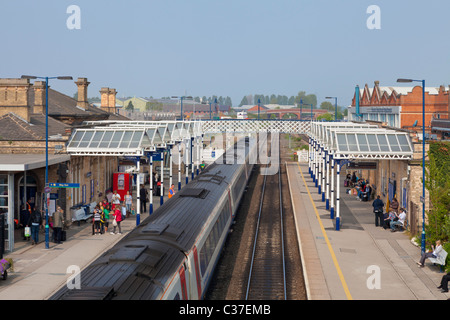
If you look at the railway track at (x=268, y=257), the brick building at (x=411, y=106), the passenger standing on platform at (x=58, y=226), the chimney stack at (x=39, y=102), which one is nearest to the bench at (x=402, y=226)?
the railway track at (x=268, y=257)

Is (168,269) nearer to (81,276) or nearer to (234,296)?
(81,276)

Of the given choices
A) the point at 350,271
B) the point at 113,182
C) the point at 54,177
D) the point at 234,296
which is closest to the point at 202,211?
the point at 234,296

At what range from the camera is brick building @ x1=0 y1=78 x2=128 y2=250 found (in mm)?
25786

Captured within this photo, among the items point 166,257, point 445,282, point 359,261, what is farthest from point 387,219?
point 166,257

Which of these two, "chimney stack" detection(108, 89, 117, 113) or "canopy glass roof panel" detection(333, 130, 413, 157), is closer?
"canopy glass roof panel" detection(333, 130, 413, 157)

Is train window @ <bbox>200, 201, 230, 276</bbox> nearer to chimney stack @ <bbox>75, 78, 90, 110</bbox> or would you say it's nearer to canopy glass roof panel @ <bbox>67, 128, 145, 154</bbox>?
canopy glass roof panel @ <bbox>67, 128, 145, 154</bbox>

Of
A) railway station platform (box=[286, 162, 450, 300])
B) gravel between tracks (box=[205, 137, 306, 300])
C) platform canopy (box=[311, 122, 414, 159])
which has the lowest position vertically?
gravel between tracks (box=[205, 137, 306, 300])

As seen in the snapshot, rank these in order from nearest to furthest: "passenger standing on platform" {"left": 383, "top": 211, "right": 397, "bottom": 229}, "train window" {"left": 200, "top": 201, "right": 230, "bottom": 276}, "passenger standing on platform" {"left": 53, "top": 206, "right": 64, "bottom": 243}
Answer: "train window" {"left": 200, "top": 201, "right": 230, "bottom": 276}
"passenger standing on platform" {"left": 53, "top": 206, "right": 64, "bottom": 243}
"passenger standing on platform" {"left": 383, "top": 211, "right": 397, "bottom": 229}

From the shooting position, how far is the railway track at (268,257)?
19391 millimetres

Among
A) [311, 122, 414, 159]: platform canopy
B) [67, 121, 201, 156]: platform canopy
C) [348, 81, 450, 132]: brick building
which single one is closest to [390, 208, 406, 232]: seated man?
[311, 122, 414, 159]: platform canopy

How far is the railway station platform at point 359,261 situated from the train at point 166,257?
3.90m

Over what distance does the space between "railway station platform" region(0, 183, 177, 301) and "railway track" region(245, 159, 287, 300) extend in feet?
21.1

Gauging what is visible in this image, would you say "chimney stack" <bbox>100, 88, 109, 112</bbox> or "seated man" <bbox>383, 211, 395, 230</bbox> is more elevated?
"chimney stack" <bbox>100, 88, 109, 112</bbox>

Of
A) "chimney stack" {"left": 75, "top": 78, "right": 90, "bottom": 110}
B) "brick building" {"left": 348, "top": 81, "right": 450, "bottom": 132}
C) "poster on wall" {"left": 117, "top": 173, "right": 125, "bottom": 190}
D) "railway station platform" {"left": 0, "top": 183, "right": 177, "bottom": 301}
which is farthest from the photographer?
"brick building" {"left": 348, "top": 81, "right": 450, "bottom": 132}
